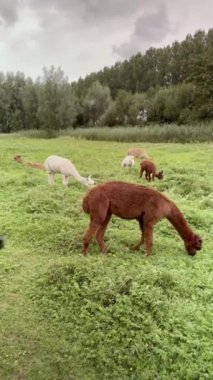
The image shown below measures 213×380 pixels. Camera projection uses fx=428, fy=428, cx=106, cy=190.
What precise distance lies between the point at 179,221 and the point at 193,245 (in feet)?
1.32

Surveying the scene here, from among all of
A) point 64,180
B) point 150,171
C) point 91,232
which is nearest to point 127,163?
point 150,171

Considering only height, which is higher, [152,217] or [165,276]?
[152,217]

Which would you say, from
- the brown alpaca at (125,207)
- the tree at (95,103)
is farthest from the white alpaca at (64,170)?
the tree at (95,103)

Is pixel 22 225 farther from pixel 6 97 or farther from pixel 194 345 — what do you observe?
pixel 6 97

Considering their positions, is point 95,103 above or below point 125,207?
above

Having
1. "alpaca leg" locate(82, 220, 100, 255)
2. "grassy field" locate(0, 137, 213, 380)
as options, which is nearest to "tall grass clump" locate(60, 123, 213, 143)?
"grassy field" locate(0, 137, 213, 380)

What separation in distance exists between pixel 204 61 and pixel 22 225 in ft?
100.0

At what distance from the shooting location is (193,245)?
6180 mm

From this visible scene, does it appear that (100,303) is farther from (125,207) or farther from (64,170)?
(64,170)

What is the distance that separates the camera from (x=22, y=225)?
7238 millimetres

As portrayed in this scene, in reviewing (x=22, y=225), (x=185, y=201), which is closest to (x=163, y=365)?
(x=22, y=225)

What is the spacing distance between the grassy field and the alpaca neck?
316 millimetres

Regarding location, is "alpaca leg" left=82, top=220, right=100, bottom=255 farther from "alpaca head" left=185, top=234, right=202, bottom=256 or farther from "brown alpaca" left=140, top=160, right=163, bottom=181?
"brown alpaca" left=140, top=160, right=163, bottom=181

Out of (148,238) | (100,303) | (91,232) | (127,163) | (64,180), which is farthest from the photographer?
(127,163)
